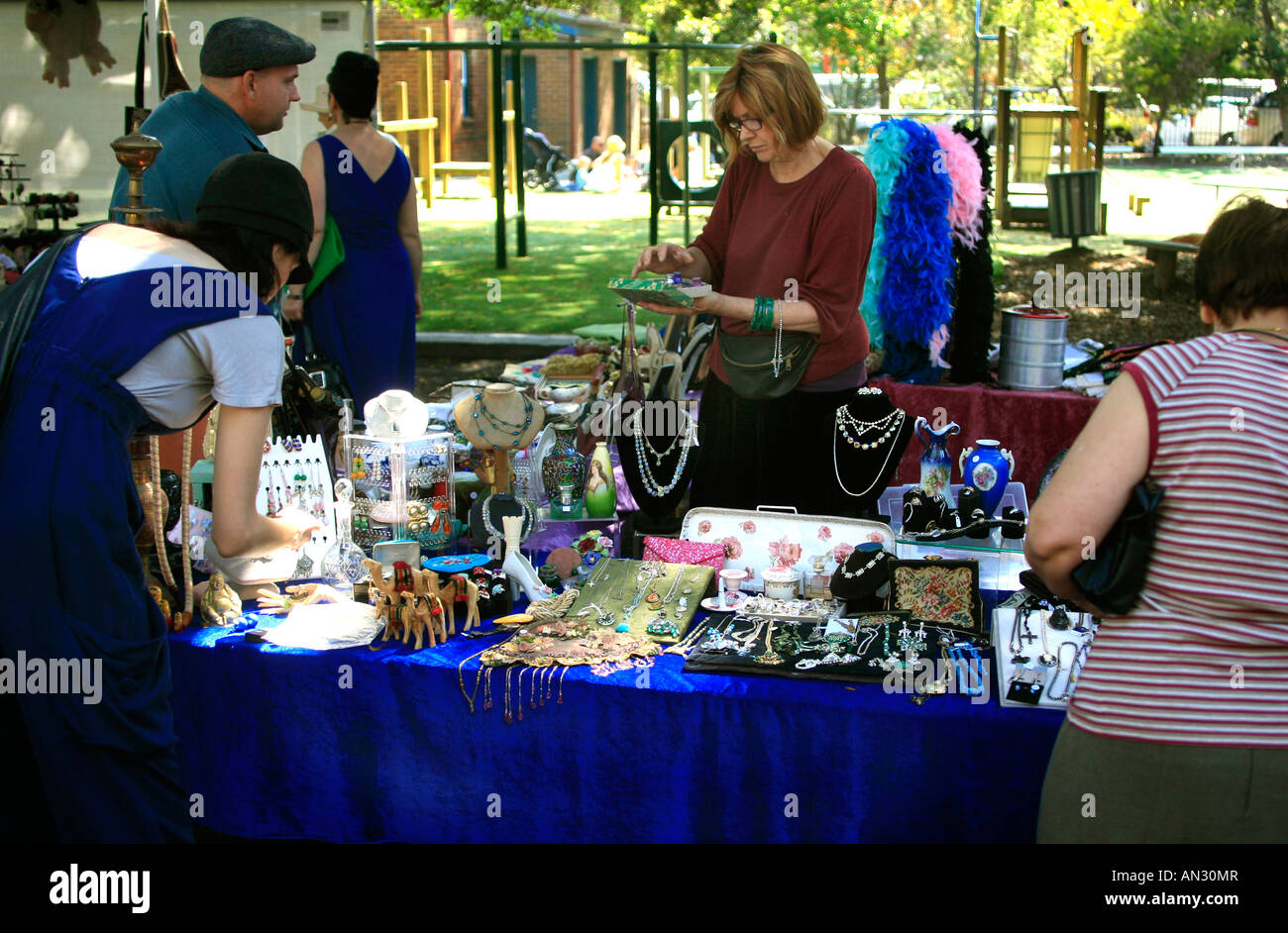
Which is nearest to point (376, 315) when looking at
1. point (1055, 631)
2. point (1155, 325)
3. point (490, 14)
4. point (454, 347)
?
point (1055, 631)

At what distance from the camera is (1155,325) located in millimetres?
8656

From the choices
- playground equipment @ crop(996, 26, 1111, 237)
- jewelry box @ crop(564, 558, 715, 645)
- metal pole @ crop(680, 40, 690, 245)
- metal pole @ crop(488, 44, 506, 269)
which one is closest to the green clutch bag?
jewelry box @ crop(564, 558, 715, 645)

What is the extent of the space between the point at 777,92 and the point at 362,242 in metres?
2.10

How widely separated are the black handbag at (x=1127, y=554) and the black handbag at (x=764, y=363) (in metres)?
1.40

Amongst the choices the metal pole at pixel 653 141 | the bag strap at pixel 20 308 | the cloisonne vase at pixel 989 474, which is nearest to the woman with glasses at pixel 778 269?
the cloisonne vase at pixel 989 474

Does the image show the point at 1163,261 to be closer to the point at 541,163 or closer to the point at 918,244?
the point at 918,244

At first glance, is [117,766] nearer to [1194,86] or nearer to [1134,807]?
[1134,807]

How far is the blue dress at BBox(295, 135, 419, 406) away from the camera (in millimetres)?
4328

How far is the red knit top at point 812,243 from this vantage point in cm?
289

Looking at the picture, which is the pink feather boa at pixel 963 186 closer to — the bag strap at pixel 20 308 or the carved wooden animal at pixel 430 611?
the carved wooden animal at pixel 430 611

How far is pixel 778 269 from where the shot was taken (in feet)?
9.78

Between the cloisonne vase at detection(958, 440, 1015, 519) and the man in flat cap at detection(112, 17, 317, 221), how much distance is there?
6.73 feet

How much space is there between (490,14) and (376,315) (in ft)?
32.5

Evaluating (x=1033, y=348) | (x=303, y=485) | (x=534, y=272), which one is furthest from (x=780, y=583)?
(x=534, y=272)
